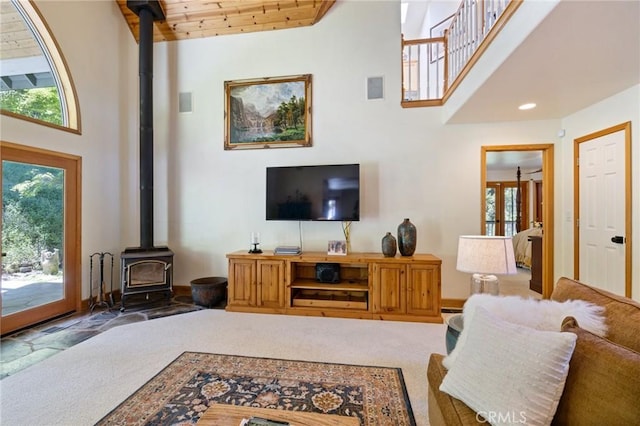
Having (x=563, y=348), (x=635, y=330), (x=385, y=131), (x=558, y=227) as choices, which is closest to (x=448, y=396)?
(x=563, y=348)

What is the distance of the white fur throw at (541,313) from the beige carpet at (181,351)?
0.91 m

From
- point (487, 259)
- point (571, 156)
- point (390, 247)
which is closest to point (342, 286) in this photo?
point (390, 247)

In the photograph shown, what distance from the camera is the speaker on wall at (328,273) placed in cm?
370

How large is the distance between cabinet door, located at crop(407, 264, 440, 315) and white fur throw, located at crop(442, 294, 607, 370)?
6.67 ft

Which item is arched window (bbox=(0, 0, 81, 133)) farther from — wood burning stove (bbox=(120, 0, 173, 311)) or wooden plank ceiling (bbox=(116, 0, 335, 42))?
wooden plank ceiling (bbox=(116, 0, 335, 42))

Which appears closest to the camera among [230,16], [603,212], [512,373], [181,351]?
[512,373]

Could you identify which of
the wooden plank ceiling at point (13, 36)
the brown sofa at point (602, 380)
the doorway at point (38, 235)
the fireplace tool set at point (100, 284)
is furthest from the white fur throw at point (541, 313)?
the wooden plank ceiling at point (13, 36)

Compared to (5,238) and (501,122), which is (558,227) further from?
(5,238)

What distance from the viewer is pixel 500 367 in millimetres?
1072

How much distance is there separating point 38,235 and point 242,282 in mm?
2346

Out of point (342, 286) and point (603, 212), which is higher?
point (603, 212)

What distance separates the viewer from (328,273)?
3695mm

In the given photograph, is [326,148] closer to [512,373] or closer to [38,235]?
[512,373]

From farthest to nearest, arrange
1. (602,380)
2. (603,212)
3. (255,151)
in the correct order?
(255,151), (603,212), (602,380)
